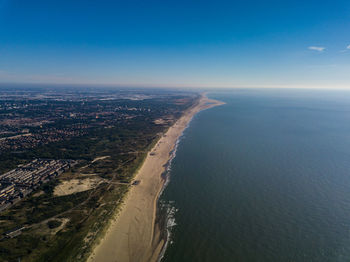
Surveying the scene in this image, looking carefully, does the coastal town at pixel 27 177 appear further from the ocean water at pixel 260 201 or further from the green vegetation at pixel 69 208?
the ocean water at pixel 260 201

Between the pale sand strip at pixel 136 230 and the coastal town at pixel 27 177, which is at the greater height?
the coastal town at pixel 27 177

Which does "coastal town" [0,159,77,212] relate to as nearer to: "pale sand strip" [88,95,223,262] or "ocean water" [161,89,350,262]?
"pale sand strip" [88,95,223,262]

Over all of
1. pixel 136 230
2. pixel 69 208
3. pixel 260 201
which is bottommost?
pixel 136 230

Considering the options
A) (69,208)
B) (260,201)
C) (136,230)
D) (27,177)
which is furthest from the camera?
(27,177)

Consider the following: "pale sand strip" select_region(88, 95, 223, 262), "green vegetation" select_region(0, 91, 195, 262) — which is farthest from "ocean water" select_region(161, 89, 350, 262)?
"green vegetation" select_region(0, 91, 195, 262)

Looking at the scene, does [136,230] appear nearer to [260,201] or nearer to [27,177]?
[260,201]

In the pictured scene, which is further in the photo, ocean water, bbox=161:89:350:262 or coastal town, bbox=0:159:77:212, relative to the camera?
coastal town, bbox=0:159:77:212

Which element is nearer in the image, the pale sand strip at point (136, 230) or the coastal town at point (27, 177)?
the pale sand strip at point (136, 230)

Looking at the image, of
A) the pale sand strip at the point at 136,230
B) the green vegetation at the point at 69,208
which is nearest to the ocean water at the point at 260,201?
the pale sand strip at the point at 136,230

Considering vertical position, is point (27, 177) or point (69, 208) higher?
point (27, 177)

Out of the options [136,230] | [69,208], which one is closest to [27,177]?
[69,208]
